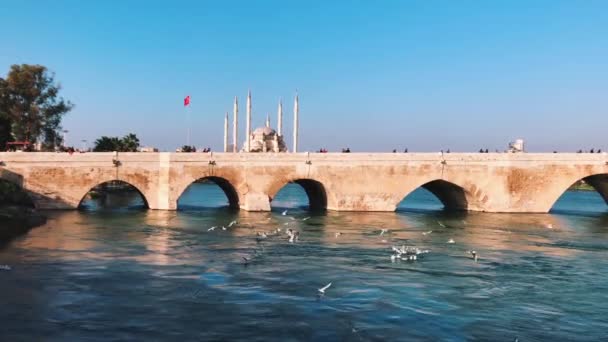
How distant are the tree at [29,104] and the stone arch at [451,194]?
4062 cm

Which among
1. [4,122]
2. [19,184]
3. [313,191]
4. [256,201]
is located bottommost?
[256,201]

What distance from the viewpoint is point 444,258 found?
95.9ft

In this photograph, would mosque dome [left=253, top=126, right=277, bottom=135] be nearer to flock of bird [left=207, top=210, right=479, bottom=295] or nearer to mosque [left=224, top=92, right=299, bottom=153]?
mosque [left=224, top=92, right=299, bottom=153]

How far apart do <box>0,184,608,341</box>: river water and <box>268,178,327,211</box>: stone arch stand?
9.03 meters

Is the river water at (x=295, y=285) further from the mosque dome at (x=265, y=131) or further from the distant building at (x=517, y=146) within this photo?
the mosque dome at (x=265, y=131)

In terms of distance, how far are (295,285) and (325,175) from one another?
27194mm

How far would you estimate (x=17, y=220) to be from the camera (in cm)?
3712

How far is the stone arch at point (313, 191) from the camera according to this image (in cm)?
4878

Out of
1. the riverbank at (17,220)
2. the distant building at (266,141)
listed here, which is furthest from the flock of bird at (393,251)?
the distant building at (266,141)

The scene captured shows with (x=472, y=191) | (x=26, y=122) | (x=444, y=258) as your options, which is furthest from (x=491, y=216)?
(x=26, y=122)

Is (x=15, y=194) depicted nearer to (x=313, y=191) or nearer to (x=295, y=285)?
(x=313, y=191)

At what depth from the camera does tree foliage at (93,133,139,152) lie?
8575 centimetres

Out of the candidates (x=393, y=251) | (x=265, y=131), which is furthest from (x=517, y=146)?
(x=265, y=131)

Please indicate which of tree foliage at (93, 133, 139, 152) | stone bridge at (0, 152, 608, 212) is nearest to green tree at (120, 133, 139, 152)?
tree foliage at (93, 133, 139, 152)
